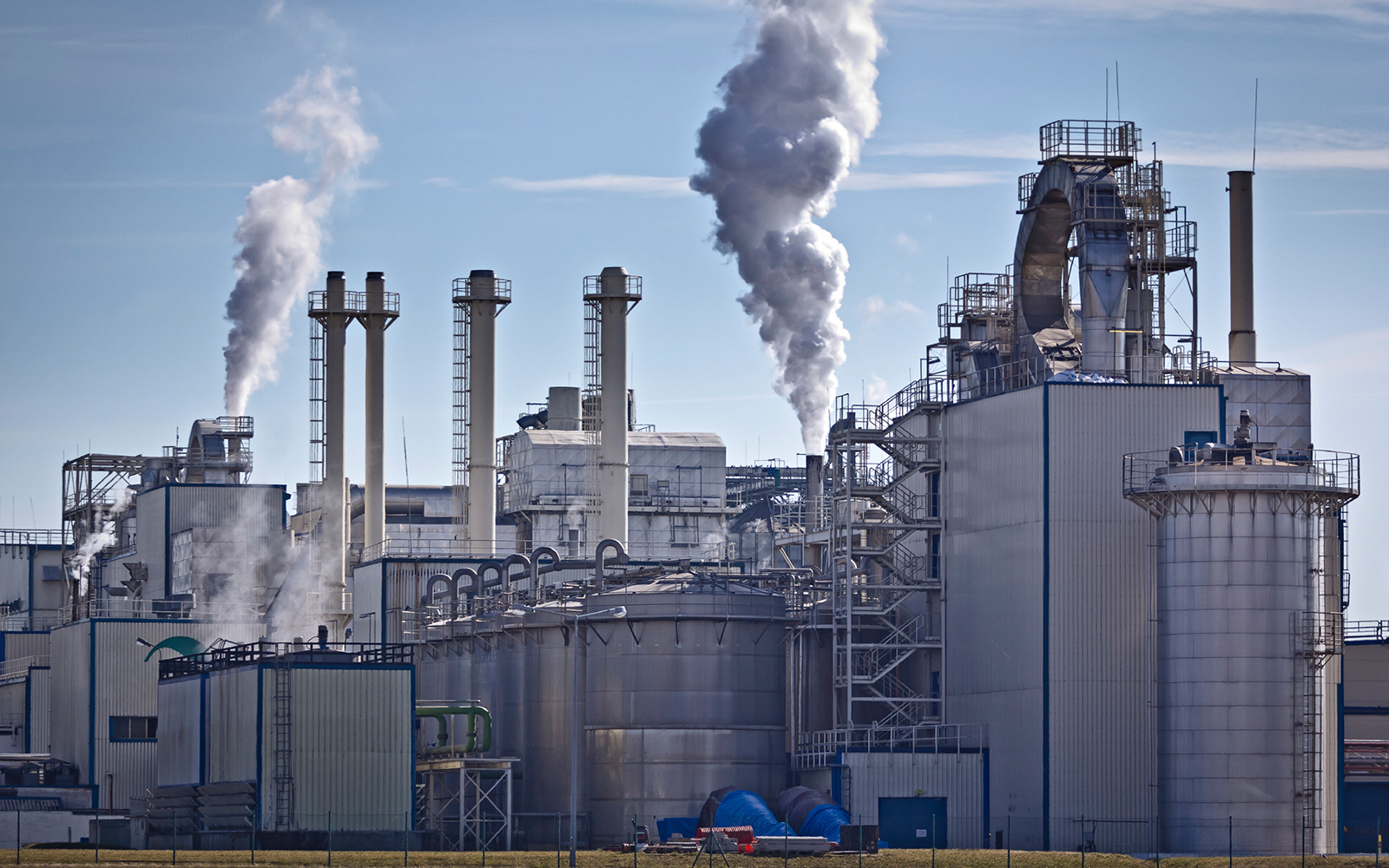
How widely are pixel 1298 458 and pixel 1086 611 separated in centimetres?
1611

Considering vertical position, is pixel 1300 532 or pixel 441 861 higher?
pixel 1300 532

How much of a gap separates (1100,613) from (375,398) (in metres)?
42.6

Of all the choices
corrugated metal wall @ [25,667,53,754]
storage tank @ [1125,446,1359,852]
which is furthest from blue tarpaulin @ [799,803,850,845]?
corrugated metal wall @ [25,667,53,754]

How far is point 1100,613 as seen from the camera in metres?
62.1

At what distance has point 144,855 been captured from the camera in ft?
180

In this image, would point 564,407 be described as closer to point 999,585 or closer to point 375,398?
point 375,398

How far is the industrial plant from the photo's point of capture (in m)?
59.8

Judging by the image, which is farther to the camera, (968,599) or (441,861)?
(968,599)

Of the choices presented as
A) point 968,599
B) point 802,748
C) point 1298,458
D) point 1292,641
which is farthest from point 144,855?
point 1298,458

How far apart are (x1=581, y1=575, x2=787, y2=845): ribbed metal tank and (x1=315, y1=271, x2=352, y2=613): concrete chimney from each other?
93.4ft

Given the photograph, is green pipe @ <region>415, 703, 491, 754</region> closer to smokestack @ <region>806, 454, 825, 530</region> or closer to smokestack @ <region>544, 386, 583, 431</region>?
smokestack @ <region>806, 454, 825, 530</region>

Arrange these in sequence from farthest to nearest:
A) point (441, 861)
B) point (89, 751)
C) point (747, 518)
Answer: point (747, 518)
point (89, 751)
point (441, 861)

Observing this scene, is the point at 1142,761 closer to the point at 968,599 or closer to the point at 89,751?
the point at 968,599

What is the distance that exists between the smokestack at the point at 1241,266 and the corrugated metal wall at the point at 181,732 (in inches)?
1495
